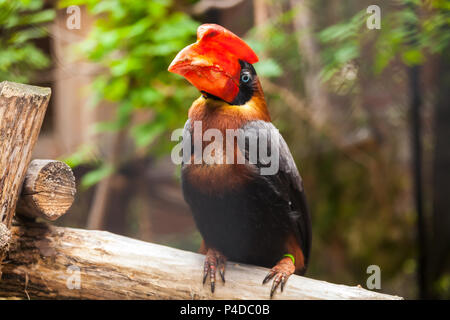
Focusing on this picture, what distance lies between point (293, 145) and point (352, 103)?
17.7 inches

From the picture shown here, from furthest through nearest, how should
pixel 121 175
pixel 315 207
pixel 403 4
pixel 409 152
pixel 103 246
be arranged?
pixel 409 152 < pixel 121 175 < pixel 315 207 < pixel 403 4 < pixel 103 246

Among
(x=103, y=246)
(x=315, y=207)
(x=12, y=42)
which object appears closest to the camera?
(x=103, y=246)

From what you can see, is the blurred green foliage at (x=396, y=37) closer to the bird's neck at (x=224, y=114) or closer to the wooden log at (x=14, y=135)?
the bird's neck at (x=224, y=114)

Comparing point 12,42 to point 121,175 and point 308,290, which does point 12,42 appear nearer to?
point 121,175

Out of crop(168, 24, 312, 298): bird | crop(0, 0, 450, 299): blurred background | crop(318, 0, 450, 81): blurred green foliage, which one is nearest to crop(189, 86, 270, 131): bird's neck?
crop(168, 24, 312, 298): bird

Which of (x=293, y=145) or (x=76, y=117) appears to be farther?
(x=76, y=117)

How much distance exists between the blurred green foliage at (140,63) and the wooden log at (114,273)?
0.36 m

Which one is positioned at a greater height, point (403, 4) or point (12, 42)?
point (403, 4)

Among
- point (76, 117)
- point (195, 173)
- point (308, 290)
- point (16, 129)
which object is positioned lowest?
point (308, 290)

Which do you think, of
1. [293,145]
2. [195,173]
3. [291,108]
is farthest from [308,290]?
[291,108]

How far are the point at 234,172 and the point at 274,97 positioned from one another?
21.0 inches

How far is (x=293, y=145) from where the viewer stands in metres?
1.53

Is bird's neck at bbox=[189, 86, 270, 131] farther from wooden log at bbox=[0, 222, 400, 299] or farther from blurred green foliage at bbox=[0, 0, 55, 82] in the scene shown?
blurred green foliage at bbox=[0, 0, 55, 82]

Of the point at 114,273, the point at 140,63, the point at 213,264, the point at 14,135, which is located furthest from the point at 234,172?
the point at 140,63
